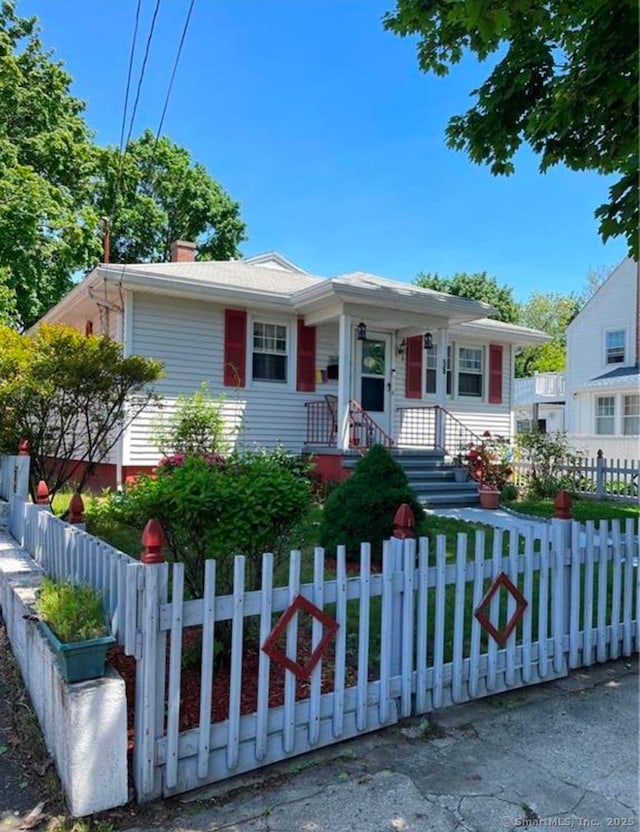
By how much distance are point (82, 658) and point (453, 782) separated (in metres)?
1.69

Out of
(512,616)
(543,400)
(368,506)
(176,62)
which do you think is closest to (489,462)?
(368,506)

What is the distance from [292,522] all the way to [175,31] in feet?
22.4

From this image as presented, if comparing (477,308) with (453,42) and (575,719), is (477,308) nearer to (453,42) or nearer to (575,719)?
(453,42)

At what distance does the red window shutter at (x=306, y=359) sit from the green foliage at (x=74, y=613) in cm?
943

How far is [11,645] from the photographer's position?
403 cm

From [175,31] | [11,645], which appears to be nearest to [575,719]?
[11,645]

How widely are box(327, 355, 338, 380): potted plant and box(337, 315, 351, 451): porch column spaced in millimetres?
1550

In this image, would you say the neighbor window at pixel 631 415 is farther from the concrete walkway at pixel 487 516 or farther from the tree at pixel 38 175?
the tree at pixel 38 175

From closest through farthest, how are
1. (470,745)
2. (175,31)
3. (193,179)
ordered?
(470,745), (175,31), (193,179)

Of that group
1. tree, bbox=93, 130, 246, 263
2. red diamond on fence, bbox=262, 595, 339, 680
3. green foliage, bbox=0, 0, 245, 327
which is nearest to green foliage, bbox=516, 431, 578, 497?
Answer: red diamond on fence, bbox=262, 595, 339, 680

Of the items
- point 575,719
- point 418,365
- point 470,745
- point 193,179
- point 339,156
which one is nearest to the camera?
point 470,745

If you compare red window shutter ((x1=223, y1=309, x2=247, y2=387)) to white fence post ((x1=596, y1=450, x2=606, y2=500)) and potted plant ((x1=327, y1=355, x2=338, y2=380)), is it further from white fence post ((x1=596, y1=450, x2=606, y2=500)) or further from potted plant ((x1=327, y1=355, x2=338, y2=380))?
white fence post ((x1=596, y1=450, x2=606, y2=500))

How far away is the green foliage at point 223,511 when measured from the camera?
3008 mm

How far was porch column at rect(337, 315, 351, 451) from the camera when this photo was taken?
10.8 m
